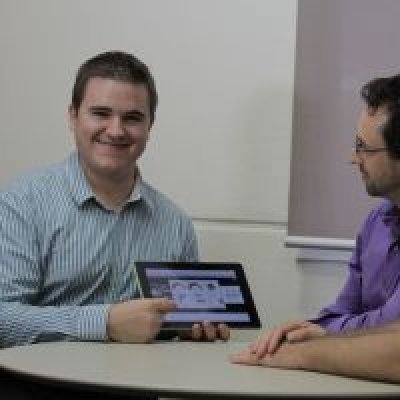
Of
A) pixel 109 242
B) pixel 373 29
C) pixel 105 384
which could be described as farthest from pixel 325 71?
pixel 105 384

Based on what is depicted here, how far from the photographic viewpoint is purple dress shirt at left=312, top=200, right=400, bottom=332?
230 centimetres

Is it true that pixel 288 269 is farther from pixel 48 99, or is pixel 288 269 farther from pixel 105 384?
pixel 105 384

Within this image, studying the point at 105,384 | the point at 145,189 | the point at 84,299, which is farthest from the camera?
the point at 145,189

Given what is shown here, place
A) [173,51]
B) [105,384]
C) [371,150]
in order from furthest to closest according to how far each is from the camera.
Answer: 1. [173,51]
2. [371,150]
3. [105,384]

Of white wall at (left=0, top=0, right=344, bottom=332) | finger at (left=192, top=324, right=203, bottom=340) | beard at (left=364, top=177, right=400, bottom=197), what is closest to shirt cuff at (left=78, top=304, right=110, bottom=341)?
finger at (left=192, top=324, right=203, bottom=340)

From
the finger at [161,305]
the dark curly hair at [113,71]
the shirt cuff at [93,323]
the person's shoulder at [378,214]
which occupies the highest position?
the dark curly hair at [113,71]

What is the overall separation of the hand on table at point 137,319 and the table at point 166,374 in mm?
44

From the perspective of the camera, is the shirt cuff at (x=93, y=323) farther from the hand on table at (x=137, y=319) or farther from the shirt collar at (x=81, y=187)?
the shirt collar at (x=81, y=187)

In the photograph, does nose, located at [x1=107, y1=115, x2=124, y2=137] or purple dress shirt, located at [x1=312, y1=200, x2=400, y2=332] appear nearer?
purple dress shirt, located at [x1=312, y1=200, x2=400, y2=332]

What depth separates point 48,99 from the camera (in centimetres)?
317

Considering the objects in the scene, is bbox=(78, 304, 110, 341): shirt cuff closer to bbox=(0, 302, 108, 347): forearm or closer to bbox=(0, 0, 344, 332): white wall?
bbox=(0, 302, 108, 347): forearm

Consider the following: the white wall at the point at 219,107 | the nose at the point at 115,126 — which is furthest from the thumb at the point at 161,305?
the white wall at the point at 219,107

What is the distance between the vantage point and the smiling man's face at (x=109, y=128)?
248 centimetres

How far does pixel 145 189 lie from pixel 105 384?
1126mm
